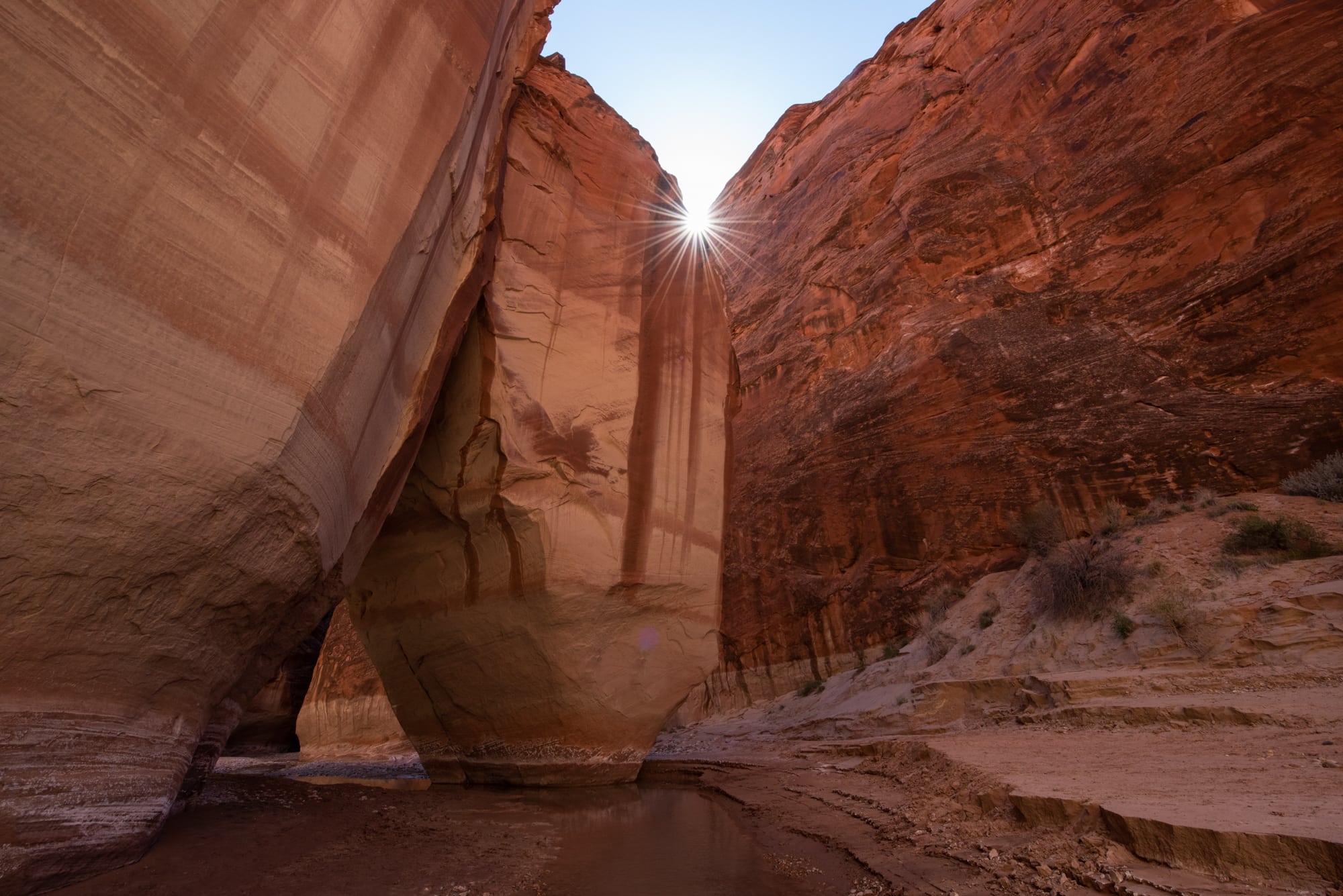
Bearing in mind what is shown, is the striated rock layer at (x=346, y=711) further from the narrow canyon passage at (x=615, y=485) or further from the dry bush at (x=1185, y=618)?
the dry bush at (x=1185, y=618)

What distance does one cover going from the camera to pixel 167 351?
3.22m

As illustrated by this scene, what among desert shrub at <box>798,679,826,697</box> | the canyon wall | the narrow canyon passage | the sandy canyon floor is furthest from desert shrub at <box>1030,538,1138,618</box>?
the canyon wall

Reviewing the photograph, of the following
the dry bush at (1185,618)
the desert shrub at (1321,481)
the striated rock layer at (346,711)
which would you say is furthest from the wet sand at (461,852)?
the striated rock layer at (346,711)

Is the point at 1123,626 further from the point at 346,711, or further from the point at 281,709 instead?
the point at 281,709

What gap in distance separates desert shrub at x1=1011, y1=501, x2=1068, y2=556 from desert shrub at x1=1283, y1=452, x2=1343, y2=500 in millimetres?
3524

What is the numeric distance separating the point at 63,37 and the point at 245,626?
320 centimetres

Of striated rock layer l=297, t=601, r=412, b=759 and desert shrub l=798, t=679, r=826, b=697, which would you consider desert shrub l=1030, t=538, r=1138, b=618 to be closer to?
desert shrub l=798, t=679, r=826, b=697

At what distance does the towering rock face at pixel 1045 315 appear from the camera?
508 inches

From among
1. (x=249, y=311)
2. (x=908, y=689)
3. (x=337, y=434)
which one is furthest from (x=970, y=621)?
(x=249, y=311)

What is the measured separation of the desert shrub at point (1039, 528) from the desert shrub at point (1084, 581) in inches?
68.3

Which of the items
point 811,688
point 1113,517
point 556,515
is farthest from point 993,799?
point 811,688

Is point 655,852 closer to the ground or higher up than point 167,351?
closer to the ground

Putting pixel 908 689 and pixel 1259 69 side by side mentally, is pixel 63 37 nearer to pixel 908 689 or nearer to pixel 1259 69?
pixel 908 689

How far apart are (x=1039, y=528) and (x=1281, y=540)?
4.53m
